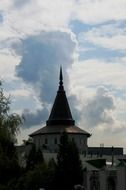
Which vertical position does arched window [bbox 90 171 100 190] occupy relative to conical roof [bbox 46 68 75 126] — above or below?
below

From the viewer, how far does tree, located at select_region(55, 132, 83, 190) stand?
76.1m

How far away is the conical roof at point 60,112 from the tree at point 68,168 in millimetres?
81765

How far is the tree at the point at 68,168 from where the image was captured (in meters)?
76.1

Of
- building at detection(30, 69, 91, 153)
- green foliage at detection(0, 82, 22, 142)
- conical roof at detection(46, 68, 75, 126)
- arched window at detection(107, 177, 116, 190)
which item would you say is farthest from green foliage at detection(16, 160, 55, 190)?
conical roof at detection(46, 68, 75, 126)

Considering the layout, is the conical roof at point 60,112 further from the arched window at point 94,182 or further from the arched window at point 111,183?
the arched window at point 111,183

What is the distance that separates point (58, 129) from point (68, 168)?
82.4 metres

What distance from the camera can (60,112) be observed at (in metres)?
162

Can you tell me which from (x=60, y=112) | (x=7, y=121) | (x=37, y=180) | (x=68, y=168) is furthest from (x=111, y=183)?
(x=60, y=112)

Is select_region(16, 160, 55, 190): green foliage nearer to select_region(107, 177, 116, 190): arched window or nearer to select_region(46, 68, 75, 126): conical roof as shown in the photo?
select_region(107, 177, 116, 190): arched window

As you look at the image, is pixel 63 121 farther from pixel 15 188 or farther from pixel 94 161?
pixel 15 188

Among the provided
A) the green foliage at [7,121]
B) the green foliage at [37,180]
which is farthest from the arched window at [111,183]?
the green foliage at [7,121]

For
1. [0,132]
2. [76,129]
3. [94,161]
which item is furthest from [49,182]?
[76,129]

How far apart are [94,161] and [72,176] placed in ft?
102

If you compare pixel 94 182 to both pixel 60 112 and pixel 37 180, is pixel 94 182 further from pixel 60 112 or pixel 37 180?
pixel 60 112
